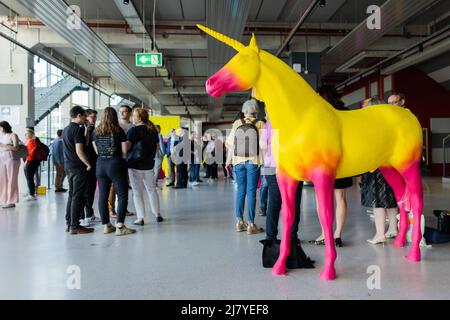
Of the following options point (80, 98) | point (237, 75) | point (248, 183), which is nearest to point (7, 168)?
point (248, 183)

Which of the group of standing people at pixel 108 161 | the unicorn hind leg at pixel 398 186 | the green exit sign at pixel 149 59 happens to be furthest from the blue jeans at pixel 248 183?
the green exit sign at pixel 149 59

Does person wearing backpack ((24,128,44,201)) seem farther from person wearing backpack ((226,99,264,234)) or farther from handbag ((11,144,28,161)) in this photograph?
person wearing backpack ((226,99,264,234))

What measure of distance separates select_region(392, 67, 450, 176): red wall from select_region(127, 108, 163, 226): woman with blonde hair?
1010 centimetres

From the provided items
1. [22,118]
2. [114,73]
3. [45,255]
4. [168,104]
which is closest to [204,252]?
[45,255]

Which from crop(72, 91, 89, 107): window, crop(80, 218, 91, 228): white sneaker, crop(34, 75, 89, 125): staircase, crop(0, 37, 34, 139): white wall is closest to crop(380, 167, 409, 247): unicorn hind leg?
crop(80, 218, 91, 228): white sneaker

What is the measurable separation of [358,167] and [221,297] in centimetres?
126

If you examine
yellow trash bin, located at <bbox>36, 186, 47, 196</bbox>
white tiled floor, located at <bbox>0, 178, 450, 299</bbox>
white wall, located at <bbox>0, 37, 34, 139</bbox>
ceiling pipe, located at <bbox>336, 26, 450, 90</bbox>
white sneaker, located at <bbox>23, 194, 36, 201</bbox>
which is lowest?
white tiled floor, located at <bbox>0, 178, 450, 299</bbox>

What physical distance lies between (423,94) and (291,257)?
37.3 ft

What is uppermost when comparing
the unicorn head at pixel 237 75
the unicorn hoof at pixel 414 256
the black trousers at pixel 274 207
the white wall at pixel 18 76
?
the white wall at pixel 18 76

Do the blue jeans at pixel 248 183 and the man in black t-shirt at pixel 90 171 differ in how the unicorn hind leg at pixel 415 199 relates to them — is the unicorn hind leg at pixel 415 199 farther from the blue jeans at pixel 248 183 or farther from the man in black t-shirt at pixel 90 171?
the man in black t-shirt at pixel 90 171

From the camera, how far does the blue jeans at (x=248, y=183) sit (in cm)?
378

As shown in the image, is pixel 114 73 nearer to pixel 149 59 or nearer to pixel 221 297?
pixel 149 59

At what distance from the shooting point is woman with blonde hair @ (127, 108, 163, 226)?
12.9 ft

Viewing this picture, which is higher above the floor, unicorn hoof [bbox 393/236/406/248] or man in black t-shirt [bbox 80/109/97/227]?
man in black t-shirt [bbox 80/109/97/227]
